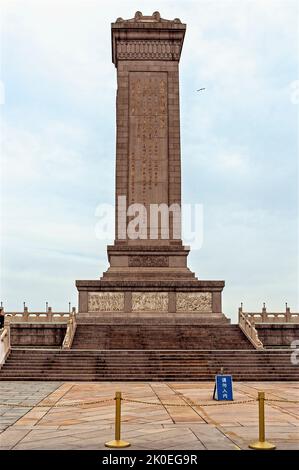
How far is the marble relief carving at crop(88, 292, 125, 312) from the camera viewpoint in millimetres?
29938

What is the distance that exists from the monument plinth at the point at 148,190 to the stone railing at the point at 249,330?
7.44ft

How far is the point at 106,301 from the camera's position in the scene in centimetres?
3000

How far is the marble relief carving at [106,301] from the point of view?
29.9 m

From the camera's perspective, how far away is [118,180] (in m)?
32.6

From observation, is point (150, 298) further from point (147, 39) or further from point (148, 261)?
point (147, 39)

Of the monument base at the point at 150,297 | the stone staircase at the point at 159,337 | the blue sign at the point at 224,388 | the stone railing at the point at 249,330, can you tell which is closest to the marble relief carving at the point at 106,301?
the monument base at the point at 150,297

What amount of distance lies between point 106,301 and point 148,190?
272 inches

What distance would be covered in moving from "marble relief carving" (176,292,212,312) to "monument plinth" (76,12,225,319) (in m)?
0.05

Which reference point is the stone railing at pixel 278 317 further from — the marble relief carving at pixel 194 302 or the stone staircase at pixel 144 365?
the stone staircase at pixel 144 365

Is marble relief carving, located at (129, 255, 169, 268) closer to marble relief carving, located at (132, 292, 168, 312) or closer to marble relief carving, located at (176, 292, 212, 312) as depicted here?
marble relief carving, located at (132, 292, 168, 312)

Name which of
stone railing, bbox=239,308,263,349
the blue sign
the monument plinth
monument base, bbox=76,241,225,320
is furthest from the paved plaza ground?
the monument plinth

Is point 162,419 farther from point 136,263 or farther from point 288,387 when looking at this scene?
point 136,263

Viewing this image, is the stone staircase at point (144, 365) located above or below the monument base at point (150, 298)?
below

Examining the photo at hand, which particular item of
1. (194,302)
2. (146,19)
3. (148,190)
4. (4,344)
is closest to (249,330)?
(194,302)
